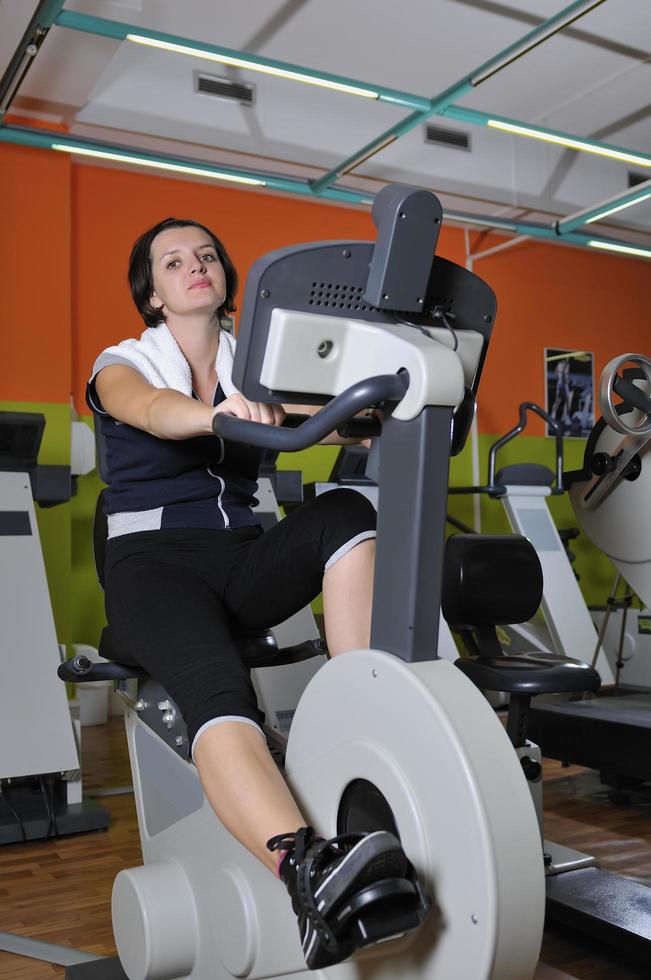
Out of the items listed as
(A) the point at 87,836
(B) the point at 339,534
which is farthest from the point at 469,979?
(A) the point at 87,836

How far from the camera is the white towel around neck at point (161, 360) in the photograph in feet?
5.81

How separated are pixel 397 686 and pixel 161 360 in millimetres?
920

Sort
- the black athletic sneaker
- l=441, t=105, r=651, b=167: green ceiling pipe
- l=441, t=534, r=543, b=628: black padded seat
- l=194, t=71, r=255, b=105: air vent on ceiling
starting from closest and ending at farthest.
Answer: the black athletic sneaker → l=441, t=534, r=543, b=628: black padded seat → l=441, t=105, r=651, b=167: green ceiling pipe → l=194, t=71, r=255, b=105: air vent on ceiling

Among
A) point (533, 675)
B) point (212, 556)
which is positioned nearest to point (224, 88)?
point (212, 556)

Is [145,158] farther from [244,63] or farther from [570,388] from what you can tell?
[570,388]

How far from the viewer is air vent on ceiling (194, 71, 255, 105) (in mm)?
4832

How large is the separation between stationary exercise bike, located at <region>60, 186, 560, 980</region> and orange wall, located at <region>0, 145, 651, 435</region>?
3628mm

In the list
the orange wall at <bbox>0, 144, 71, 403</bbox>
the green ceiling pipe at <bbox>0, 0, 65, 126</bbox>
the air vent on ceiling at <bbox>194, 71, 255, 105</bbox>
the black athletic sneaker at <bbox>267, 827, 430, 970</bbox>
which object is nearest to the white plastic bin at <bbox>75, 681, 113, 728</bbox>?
the orange wall at <bbox>0, 144, 71, 403</bbox>

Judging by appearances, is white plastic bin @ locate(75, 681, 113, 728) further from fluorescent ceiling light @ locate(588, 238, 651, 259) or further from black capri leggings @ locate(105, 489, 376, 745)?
fluorescent ceiling light @ locate(588, 238, 651, 259)

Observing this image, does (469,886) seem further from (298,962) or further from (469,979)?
(298,962)

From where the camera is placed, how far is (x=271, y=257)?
1.20 metres

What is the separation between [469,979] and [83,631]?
4.03m

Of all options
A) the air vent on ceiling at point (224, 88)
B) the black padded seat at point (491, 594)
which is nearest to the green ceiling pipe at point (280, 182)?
the air vent on ceiling at point (224, 88)

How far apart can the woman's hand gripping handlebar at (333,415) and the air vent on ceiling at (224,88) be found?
4.16 m
